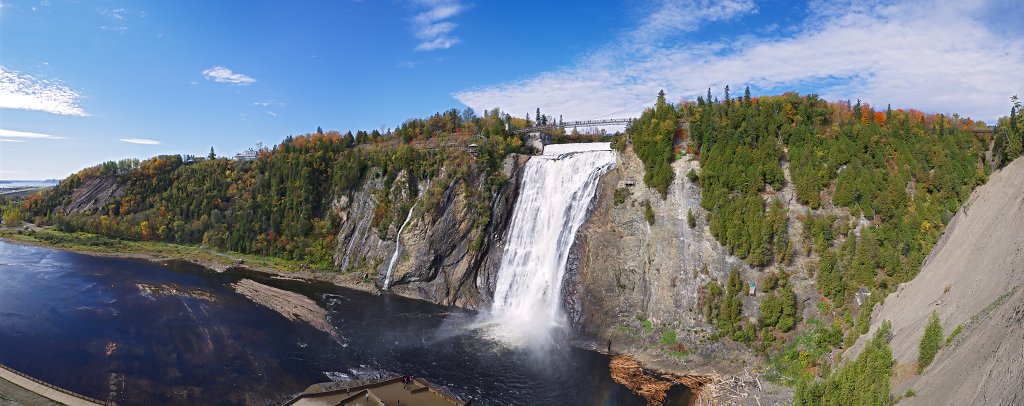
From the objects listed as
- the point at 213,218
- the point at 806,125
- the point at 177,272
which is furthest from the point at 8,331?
the point at 806,125

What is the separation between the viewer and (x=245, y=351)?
35.6 meters

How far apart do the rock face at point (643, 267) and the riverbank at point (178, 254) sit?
25739 mm

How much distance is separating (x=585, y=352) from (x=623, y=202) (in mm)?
13937

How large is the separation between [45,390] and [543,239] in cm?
3727

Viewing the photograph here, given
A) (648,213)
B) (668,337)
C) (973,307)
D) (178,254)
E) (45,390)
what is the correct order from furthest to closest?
(178,254), (648,213), (668,337), (45,390), (973,307)

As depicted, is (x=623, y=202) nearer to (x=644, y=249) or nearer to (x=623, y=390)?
(x=644, y=249)

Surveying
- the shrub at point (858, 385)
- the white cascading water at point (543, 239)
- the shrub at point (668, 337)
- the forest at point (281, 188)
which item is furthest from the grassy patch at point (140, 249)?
the shrub at point (858, 385)

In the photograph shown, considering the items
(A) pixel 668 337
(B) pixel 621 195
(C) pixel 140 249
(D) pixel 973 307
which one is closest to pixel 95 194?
(C) pixel 140 249

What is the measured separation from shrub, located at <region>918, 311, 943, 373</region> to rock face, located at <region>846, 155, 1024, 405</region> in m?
0.20

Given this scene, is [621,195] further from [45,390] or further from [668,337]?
[45,390]

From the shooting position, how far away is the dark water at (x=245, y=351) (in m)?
29.8

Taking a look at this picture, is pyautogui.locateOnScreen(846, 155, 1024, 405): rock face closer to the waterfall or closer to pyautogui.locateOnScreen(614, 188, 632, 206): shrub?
pyautogui.locateOnScreen(614, 188, 632, 206): shrub

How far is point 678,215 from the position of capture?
132 ft

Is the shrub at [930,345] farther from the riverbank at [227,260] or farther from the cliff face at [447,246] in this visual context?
the cliff face at [447,246]
